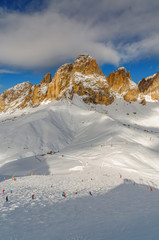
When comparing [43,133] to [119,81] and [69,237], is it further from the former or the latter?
[119,81]

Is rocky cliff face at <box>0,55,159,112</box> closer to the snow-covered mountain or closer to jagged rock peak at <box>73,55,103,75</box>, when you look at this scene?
jagged rock peak at <box>73,55,103,75</box>

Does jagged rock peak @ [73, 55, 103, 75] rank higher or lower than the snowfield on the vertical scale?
higher

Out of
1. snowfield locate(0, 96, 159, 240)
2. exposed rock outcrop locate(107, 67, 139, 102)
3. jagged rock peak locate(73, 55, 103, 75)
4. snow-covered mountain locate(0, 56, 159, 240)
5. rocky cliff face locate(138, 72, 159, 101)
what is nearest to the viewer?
snowfield locate(0, 96, 159, 240)

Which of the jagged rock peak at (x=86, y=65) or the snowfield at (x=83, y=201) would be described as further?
the jagged rock peak at (x=86, y=65)

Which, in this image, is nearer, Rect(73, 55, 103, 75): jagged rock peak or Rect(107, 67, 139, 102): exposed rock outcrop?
Rect(73, 55, 103, 75): jagged rock peak

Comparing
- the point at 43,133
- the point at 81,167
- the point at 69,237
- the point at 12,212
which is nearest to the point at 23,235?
the point at 69,237

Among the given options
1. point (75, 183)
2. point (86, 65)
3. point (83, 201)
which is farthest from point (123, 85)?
point (83, 201)

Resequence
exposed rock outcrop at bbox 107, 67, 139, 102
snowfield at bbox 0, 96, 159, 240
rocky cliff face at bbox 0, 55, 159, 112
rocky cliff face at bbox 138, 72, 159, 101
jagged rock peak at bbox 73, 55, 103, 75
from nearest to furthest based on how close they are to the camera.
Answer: snowfield at bbox 0, 96, 159, 240 → rocky cliff face at bbox 0, 55, 159, 112 → jagged rock peak at bbox 73, 55, 103, 75 → exposed rock outcrop at bbox 107, 67, 139, 102 → rocky cliff face at bbox 138, 72, 159, 101

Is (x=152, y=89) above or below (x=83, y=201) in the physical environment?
above

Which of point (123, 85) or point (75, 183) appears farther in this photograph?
point (123, 85)

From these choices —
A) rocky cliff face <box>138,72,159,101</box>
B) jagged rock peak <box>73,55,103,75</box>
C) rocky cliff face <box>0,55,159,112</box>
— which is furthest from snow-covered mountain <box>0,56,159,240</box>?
rocky cliff face <box>138,72,159,101</box>

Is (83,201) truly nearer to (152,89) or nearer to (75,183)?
(75,183)

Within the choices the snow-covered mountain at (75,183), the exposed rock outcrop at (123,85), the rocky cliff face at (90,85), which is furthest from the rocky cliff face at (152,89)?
the snow-covered mountain at (75,183)

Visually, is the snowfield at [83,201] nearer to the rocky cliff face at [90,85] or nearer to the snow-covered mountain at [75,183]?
the snow-covered mountain at [75,183]
